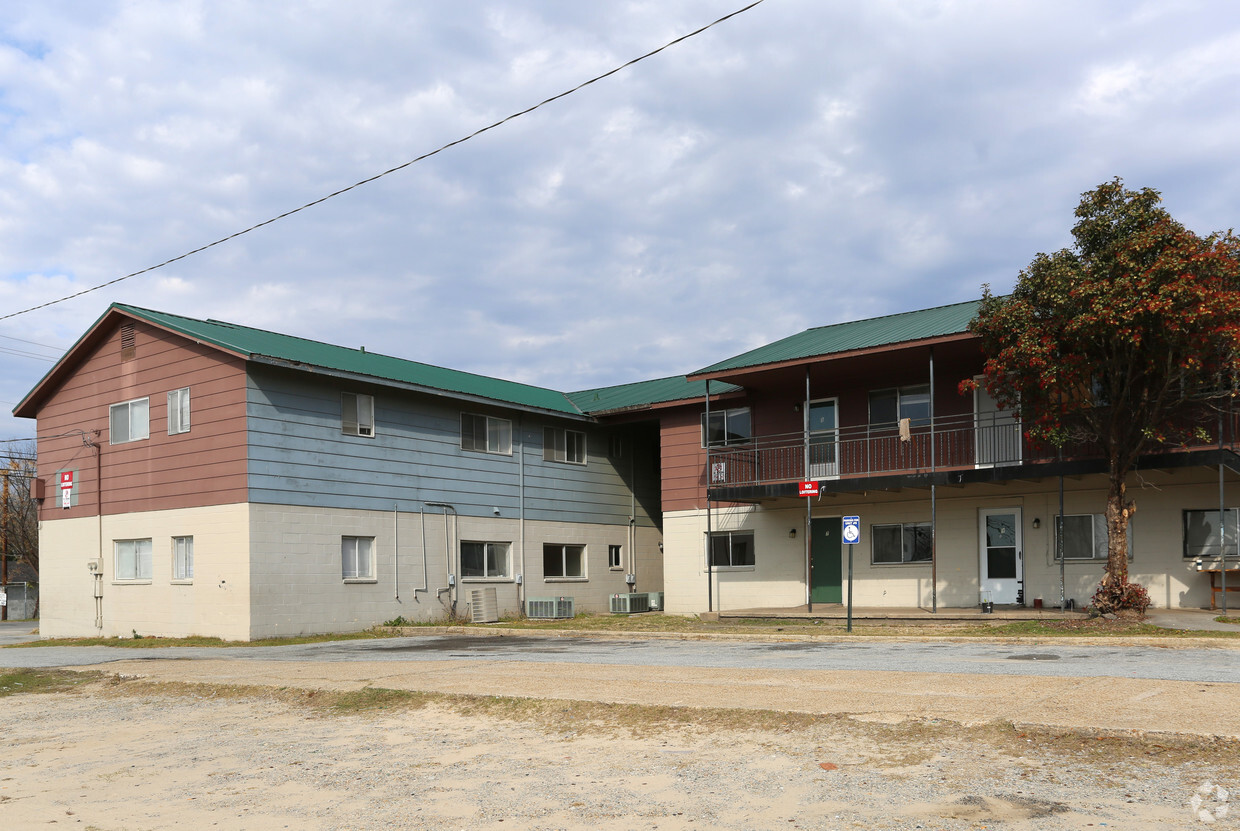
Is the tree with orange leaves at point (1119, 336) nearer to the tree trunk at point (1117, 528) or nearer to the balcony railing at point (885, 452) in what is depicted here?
the tree trunk at point (1117, 528)

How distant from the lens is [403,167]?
17516mm

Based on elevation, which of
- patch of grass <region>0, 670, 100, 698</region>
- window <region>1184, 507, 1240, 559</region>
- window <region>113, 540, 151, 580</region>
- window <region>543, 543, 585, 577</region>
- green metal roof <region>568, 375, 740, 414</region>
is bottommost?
patch of grass <region>0, 670, 100, 698</region>

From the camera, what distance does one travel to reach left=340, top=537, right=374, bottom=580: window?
2330 centimetres

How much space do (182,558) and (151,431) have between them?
129 inches

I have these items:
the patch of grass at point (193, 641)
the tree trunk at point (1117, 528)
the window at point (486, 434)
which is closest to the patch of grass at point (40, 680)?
the patch of grass at point (193, 641)

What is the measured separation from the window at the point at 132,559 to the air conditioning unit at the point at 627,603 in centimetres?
1259

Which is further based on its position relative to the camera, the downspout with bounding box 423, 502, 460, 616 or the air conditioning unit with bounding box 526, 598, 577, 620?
the air conditioning unit with bounding box 526, 598, 577, 620

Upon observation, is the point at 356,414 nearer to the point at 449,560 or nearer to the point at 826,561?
the point at 449,560

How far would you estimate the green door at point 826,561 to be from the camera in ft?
80.5

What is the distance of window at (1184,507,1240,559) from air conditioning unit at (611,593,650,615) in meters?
14.9

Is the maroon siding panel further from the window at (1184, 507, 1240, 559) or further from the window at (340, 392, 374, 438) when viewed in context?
the window at (1184, 507, 1240, 559)

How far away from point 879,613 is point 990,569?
2924 mm

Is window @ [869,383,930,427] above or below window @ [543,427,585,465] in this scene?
above

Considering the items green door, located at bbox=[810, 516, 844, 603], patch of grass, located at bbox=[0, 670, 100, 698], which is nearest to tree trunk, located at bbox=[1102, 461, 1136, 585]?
green door, located at bbox=[810, 516, 844, 603]
